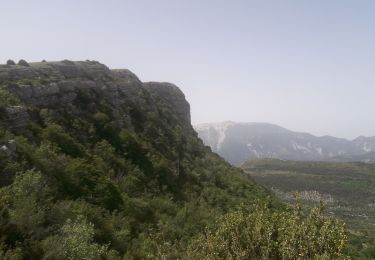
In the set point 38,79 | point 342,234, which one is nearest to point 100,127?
point 38,79

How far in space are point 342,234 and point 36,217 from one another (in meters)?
18.1

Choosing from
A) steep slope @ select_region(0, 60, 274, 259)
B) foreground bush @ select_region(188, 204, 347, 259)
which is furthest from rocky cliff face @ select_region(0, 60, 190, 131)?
foreground bush @ select_region(188, 204, 347, 259)

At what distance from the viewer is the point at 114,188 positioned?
41875mm

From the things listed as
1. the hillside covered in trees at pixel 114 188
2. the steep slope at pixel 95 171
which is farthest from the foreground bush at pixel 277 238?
the steep slope at pixel 95 171

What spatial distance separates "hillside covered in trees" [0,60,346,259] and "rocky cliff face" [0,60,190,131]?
0.67 ft

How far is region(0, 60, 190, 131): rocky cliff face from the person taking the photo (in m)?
49.5

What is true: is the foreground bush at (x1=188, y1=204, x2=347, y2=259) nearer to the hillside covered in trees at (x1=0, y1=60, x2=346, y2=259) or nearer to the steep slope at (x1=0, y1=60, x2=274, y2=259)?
the hillside covered in trees at (x1=0, y1=60, x2=346, y2=259)

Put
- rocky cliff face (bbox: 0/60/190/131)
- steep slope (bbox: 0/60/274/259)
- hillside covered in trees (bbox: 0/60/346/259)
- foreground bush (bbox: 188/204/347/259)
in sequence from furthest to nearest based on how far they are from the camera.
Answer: rocky cliff face (bbox: 0/60/190/131)
steep slope (bbox: 0/60/274/259)
hillside covered in trees (bbox: 0/60/346/259)
foreground bush (bbox: 188/204/347/259)

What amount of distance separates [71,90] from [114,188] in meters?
23.6

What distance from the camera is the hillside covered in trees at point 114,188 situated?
22.0m

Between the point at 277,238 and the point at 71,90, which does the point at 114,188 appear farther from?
the point at 277,238

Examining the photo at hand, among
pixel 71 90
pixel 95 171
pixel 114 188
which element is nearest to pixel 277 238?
pixel 114 188

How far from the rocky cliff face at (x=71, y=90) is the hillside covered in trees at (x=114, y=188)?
203 millimetres

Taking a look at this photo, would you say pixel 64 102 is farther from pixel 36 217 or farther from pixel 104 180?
pixel 36 217
